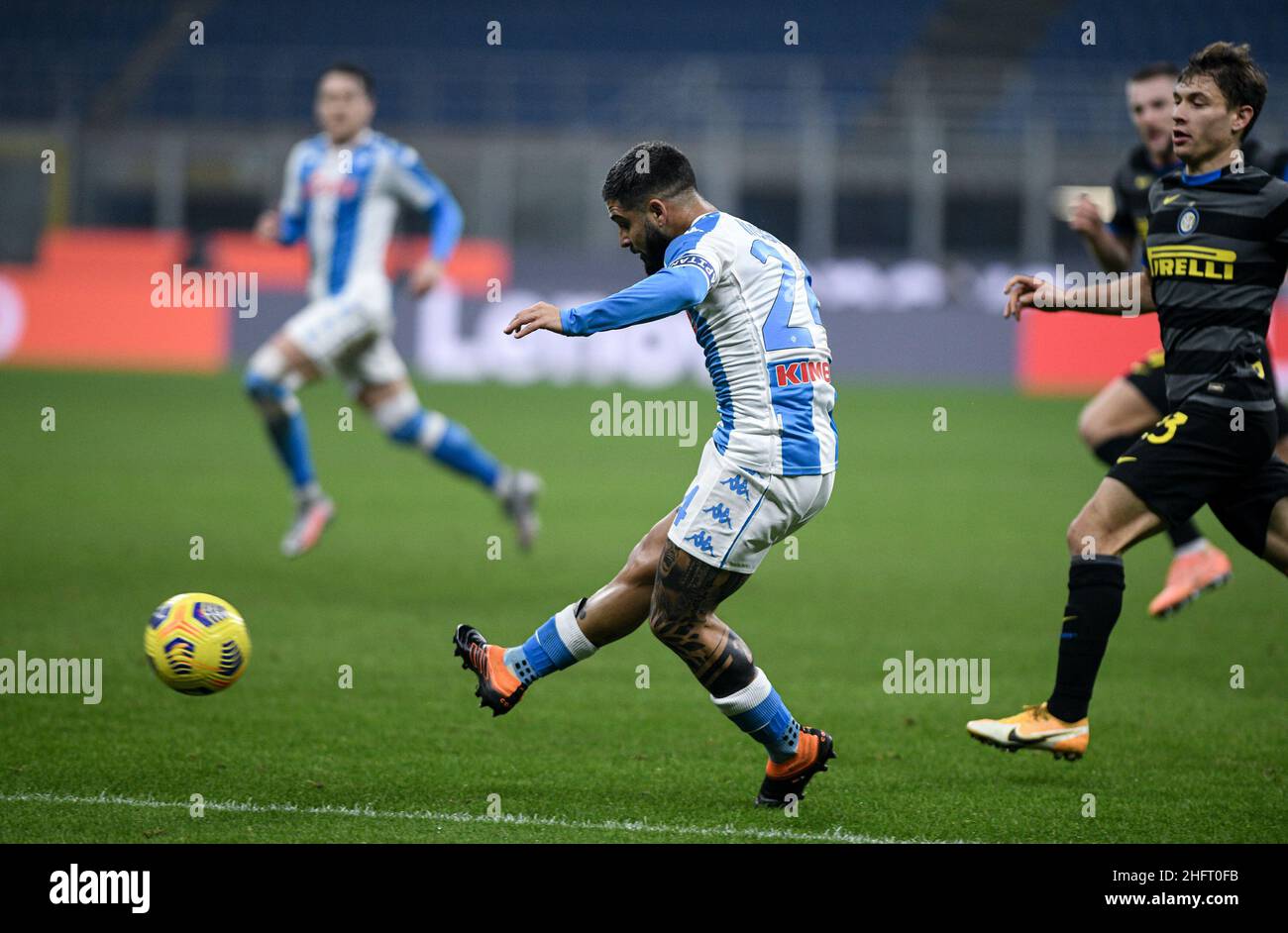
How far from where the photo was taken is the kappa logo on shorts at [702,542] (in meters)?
4.73

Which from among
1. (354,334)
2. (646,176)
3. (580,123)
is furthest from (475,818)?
(580,123)

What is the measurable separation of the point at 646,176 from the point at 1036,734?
2044mm

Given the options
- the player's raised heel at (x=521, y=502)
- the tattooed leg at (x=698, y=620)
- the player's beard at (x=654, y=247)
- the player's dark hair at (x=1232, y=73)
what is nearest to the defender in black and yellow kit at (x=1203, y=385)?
the player's dark hair at (x=1232, y=73)

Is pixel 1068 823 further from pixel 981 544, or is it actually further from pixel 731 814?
pixel 981 544

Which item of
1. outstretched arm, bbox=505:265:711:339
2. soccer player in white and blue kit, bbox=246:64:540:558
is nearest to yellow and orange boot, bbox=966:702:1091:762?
outstretched arm, bbox=505:265:711:339

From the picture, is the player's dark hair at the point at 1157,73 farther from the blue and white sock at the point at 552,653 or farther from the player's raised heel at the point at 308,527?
the player's raised heel at the point at 308,527

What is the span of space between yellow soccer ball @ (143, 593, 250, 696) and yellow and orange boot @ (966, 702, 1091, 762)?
2.53 m

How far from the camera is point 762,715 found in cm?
489

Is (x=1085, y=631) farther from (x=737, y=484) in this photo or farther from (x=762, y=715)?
(x=737, y=484)

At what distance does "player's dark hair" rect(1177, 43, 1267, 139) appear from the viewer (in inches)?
196

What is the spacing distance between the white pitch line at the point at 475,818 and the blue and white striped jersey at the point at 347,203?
563 cm

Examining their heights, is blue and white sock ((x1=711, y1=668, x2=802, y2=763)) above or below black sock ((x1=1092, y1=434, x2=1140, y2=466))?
below

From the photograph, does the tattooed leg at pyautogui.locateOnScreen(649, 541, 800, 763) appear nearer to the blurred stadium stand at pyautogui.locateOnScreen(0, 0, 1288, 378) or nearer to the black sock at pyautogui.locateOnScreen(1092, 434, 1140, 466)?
the black sock at pyautogui.locateOnScreen(1092, 434, 1140, 466)
